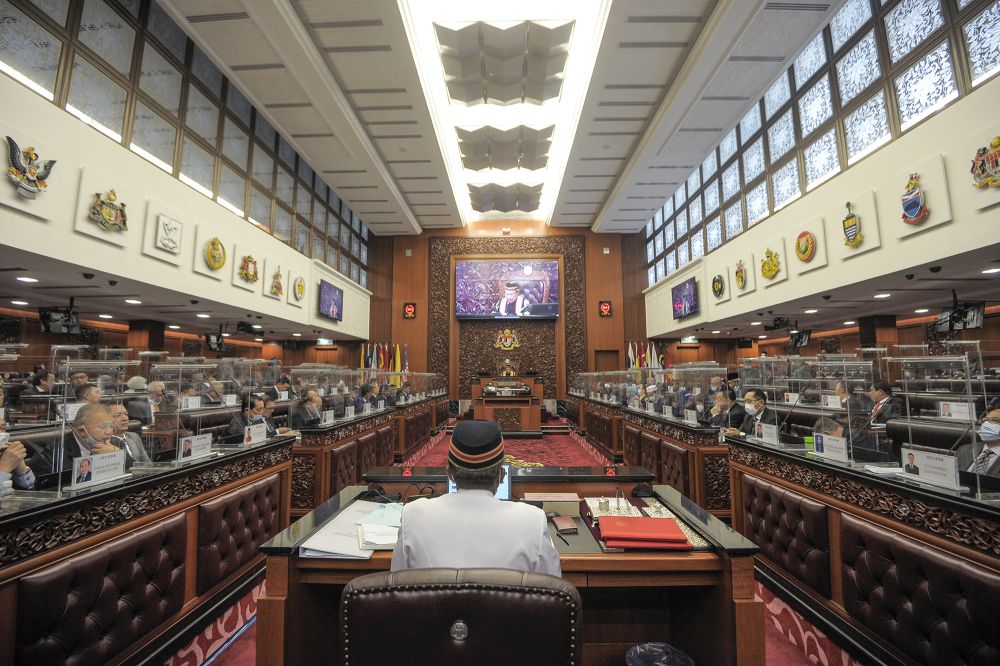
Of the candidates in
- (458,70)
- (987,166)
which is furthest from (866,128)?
(458,70)

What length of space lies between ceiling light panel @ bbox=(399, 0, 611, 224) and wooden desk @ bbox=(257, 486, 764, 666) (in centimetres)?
659

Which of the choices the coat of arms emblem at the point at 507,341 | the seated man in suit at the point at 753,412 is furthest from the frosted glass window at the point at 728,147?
the coat of arms emblem at the point at 507,341

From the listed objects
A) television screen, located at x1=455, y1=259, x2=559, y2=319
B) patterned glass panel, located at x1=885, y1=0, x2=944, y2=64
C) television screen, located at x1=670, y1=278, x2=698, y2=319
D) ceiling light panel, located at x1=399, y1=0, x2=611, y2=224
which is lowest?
television screen, located at x1=670, y1=278, x2=698, y2=319

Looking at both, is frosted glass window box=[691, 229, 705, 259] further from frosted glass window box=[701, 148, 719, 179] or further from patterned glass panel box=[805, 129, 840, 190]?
patterned glass panel box=[805, 129, 840, 190]

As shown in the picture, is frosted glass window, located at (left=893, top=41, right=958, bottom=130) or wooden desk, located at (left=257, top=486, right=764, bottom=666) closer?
wooden desk, located at (left=257, top=486, right=764, bottom=666)

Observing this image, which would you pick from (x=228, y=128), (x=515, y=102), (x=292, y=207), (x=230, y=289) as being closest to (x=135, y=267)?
(x=230, y=289)

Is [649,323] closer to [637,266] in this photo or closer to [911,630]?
[637,266]

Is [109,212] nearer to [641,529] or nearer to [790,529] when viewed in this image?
[641,529]

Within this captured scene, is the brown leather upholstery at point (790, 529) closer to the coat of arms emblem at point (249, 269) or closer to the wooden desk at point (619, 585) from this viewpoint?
the wooden desk at point (619, 585)

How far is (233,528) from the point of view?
2.55m

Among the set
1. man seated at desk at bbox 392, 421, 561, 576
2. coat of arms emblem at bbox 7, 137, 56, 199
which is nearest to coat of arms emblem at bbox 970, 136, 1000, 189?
man seated at desk at bbox 392, 421, 561, 576

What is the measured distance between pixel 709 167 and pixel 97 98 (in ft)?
36.9

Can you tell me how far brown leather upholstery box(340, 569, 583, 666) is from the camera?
841 millimetres

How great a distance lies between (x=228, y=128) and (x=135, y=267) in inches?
139
